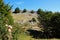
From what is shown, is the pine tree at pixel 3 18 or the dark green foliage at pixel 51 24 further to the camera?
the dark green foliage at pixel 51 24

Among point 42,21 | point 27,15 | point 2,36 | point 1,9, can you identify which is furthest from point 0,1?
point 27,15

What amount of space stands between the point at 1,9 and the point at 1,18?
2.93 m

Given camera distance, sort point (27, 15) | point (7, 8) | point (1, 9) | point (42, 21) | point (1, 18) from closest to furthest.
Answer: point (1, 18) → point (1, 9) → point (7, 8) → point (42, 21) → point (27, 15)

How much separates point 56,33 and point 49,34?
154cm

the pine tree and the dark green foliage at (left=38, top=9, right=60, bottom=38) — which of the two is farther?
the dark green foliage at (left=38, top=9, right=60, bottom=38)

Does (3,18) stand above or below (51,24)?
below

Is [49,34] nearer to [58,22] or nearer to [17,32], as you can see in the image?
[58,22]

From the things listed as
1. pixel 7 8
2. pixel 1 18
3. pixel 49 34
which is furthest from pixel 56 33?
pixel 1 18

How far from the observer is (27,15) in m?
75.1

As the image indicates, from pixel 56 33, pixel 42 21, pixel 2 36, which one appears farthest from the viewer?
pixel 42 21

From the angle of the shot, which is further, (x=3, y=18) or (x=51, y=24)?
(x=51, y=24)

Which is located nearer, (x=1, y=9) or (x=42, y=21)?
(x=1, y=9)

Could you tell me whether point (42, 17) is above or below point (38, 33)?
above

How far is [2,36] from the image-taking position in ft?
47.4
